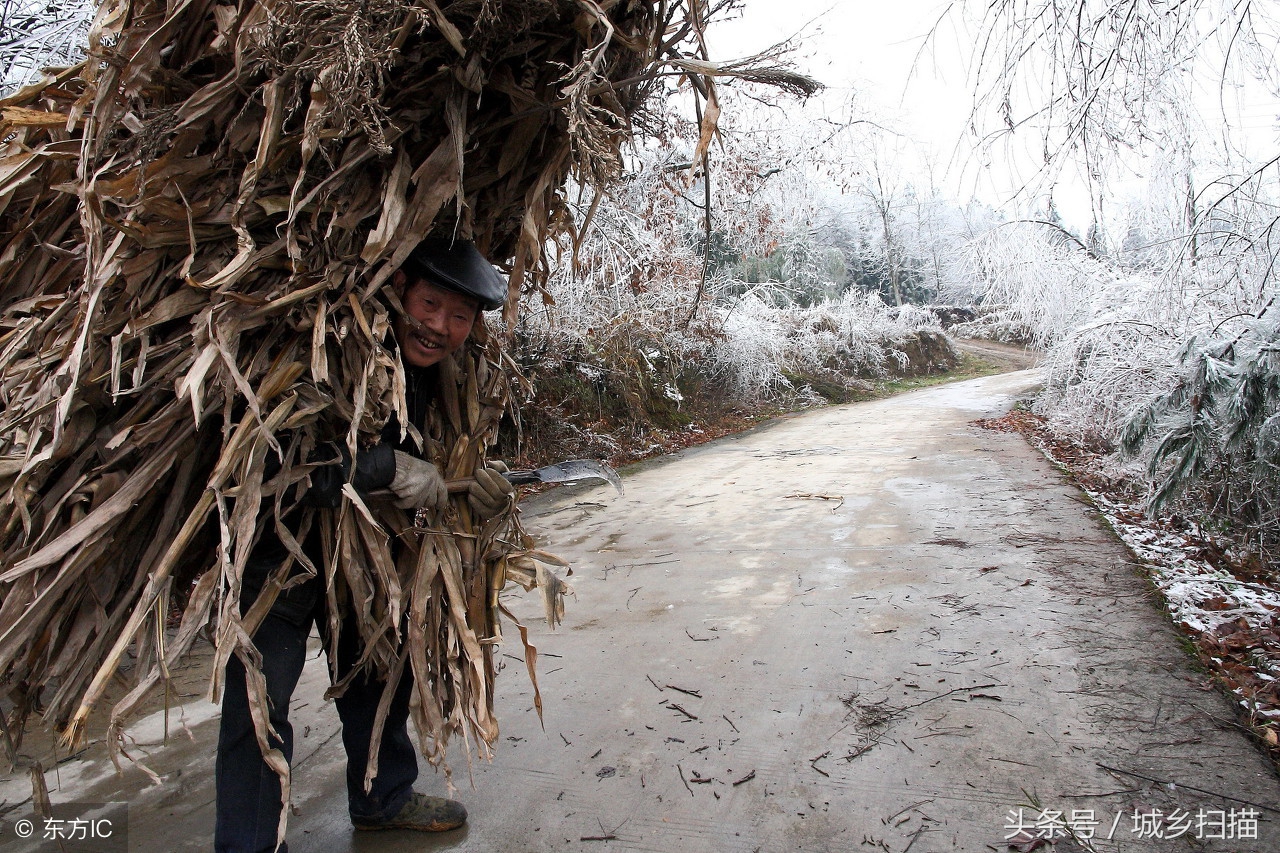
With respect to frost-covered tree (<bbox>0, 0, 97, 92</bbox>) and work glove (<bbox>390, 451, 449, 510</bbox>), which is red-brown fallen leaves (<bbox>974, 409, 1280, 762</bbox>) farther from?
frost-covered tree (<bbox>0, 0, 97, 92</bbox>)

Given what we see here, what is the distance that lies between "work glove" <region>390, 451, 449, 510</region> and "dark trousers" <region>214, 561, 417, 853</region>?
0.39 m

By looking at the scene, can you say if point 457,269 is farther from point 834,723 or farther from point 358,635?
point 834,723

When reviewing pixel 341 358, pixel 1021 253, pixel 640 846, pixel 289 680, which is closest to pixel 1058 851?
pixel 640 846

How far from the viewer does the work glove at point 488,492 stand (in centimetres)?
232

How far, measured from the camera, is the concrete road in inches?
89.5

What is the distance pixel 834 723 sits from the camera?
9.27 feet

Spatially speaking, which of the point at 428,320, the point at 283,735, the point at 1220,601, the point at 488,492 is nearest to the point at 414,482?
the point at 488,492

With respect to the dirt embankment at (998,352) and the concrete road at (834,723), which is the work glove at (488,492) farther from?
the dirt embankment at (998,352)

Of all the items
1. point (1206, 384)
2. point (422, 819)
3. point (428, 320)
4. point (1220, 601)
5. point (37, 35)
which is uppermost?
point (37, 35)

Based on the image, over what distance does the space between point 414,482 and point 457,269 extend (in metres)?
0.63

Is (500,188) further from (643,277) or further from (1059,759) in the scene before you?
(643,277)

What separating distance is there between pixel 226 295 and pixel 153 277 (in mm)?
293

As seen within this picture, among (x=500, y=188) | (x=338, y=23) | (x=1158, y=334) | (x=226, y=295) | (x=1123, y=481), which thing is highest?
(x=338, y=23)

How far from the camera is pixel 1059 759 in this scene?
2.49 meters
